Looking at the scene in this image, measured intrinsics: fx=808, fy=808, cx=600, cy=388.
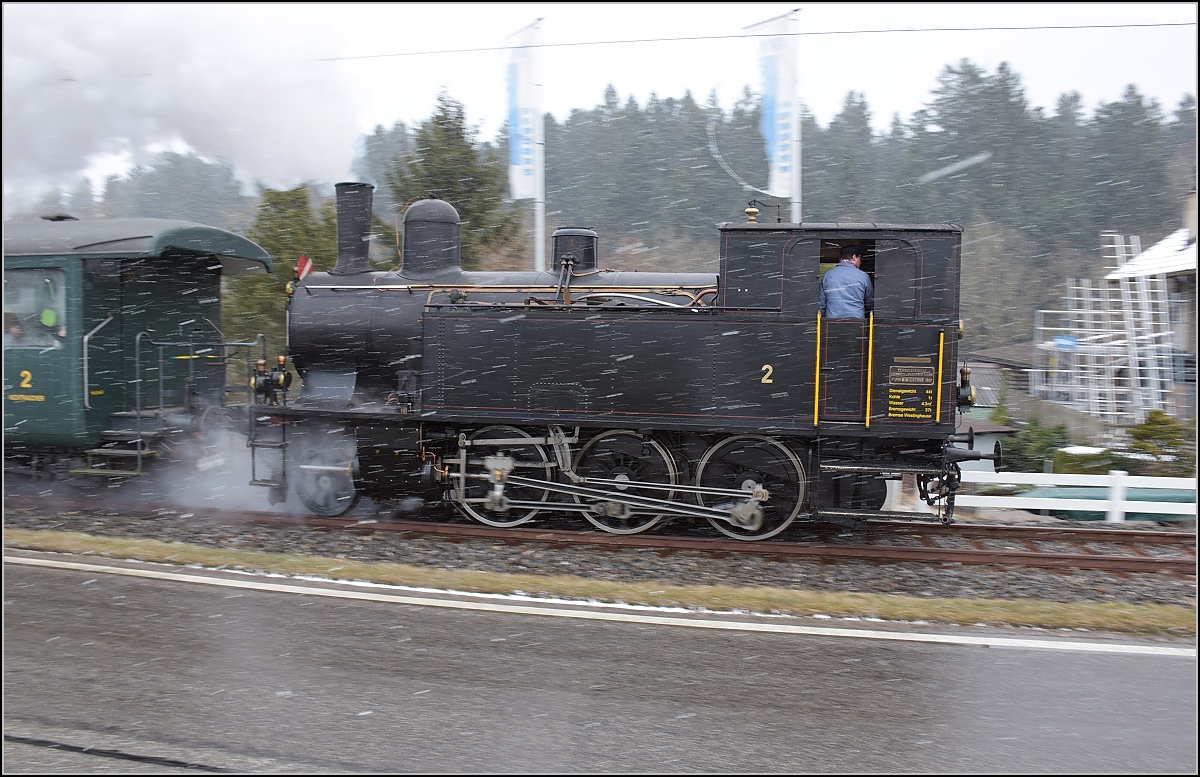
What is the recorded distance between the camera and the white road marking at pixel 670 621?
4.54 metres

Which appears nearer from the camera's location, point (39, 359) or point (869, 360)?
point (869, 360)

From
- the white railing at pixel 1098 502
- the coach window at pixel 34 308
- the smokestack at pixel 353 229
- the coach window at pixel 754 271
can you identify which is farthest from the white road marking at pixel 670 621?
the coach window at pixel 34 308

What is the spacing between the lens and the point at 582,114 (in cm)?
3153

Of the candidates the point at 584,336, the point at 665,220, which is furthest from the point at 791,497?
the point at 665,220

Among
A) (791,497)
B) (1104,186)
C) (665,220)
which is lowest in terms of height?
(791,497)

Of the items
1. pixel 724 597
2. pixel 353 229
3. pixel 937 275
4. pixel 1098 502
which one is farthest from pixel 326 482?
pixel 1098 502

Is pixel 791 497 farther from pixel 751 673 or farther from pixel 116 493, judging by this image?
pixel 116 493

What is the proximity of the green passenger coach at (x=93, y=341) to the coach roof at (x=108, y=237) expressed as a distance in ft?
0.04

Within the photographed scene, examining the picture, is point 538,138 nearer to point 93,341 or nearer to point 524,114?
point 524,114

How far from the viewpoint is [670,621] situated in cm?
485

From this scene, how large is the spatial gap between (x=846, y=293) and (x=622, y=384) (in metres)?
2.11

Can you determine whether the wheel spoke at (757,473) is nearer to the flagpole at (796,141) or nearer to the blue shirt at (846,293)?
the blue shirt at (846,293)

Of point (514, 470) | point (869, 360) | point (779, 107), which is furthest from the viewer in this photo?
point (779, 107)

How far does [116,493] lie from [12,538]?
2.80 metres
